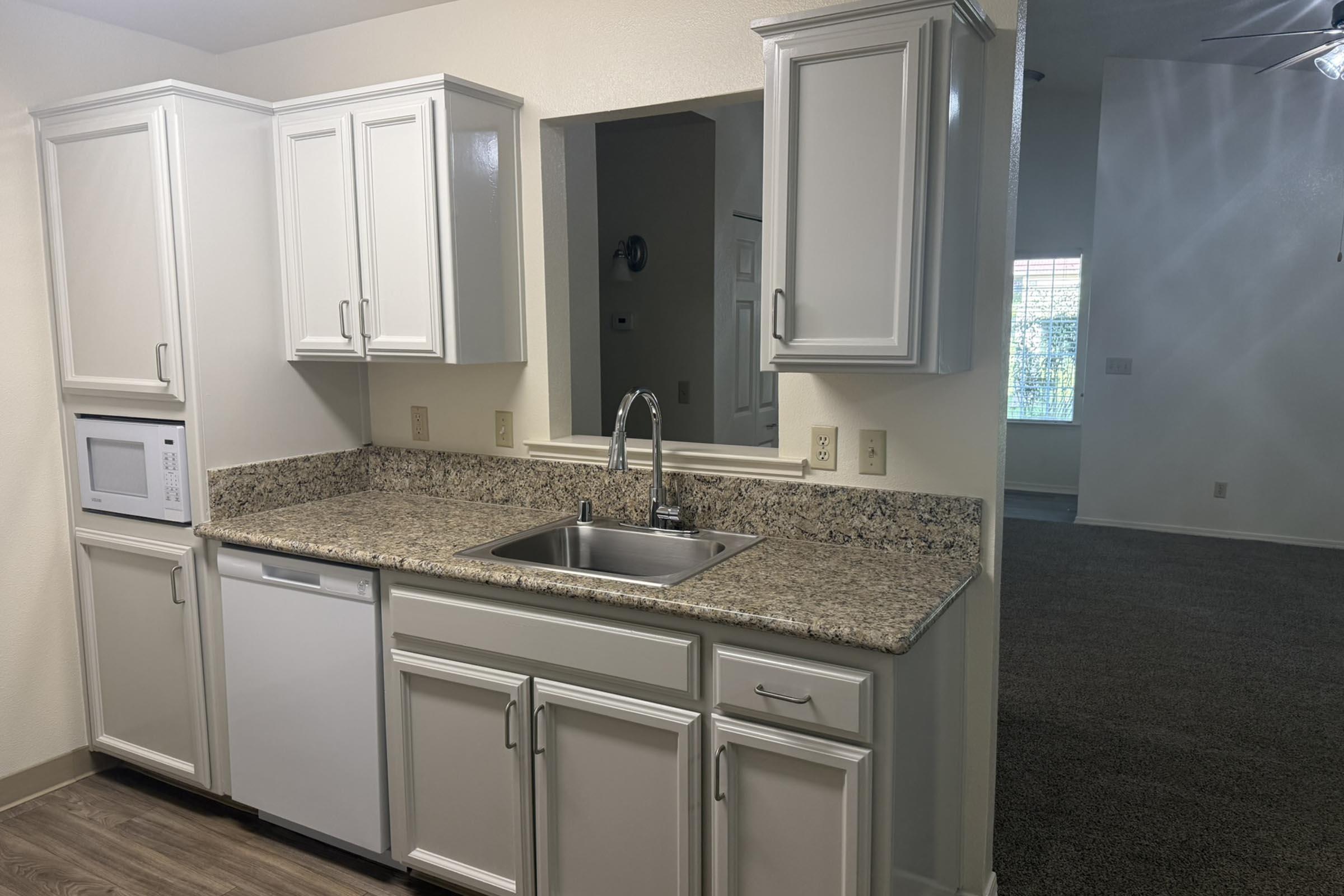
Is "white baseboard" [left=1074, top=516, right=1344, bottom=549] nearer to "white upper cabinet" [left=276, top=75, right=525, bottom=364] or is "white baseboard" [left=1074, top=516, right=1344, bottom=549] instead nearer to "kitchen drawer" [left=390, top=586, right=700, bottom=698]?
"white upper cabinet" [left=276, top=75, right=525, bottom=364]

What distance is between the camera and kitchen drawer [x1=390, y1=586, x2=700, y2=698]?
1859 millimetres

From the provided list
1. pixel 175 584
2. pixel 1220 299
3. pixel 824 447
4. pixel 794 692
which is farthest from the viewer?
pixel 1220 299

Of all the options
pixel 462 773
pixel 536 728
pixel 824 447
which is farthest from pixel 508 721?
pixel 824 447

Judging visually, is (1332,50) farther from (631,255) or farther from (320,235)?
(320,235)

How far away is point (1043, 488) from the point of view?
7.74 meters

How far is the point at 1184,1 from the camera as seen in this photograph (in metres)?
4.46

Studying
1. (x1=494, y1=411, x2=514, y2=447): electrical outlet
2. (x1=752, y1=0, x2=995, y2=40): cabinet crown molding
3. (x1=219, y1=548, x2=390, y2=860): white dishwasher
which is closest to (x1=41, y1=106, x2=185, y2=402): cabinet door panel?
(x1=219, y1=548, x2=390, y2=860): white dishwasher

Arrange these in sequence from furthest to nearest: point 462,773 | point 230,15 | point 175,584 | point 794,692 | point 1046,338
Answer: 1. point 1046,338
2. point 230,15
3. point 175,584
4. point 462,773
5. point 794,692

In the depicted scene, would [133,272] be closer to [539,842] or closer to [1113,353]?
[539,842]

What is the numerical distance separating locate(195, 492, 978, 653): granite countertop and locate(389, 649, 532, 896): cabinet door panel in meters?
0.25

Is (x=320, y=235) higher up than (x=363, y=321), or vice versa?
(x=320, y=235)

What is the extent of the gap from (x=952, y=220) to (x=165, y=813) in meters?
2.72

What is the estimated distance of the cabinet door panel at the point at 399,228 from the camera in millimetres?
2438

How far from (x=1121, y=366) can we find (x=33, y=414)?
590 centimetres
